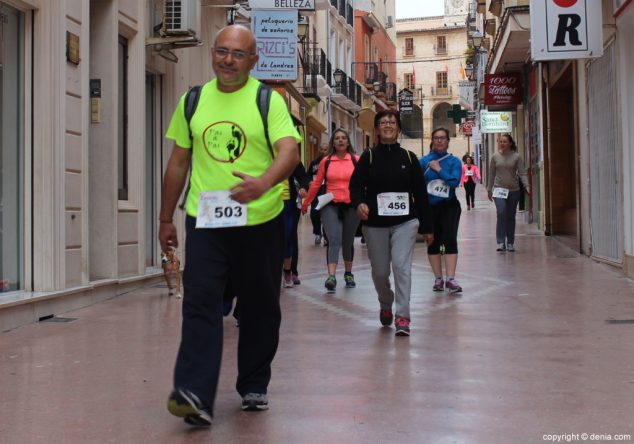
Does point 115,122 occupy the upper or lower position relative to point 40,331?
upper

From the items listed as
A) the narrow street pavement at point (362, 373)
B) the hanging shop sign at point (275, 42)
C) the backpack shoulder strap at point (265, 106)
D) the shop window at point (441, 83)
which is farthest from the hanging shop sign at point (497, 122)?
the shop window at point (441, 83)

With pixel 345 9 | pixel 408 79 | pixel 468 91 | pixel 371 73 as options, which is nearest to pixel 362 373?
pixel 345 9

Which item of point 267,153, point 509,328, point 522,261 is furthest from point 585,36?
point 267,153

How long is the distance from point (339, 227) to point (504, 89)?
15.3m

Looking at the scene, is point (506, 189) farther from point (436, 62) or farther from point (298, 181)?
point (436, 62)

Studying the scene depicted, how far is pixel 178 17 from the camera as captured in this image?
11.9 meters

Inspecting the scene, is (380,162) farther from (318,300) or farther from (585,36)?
(585,36)

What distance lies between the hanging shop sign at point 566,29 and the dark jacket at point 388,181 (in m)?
4.42

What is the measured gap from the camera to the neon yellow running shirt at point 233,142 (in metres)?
4.62

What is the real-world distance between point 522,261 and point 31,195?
25.4 feet

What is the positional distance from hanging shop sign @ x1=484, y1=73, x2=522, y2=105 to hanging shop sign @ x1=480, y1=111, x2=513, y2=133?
22.1ft

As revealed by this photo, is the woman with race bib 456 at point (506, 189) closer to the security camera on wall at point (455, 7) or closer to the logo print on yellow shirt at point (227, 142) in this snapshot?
the logo print on yellow shirt at point (227, 142)

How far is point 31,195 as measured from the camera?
341 inches

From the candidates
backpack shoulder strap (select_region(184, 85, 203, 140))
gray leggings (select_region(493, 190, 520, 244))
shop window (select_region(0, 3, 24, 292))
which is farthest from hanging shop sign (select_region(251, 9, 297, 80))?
backpack shoulder strap (select_region(184, 85, 203, 140))
